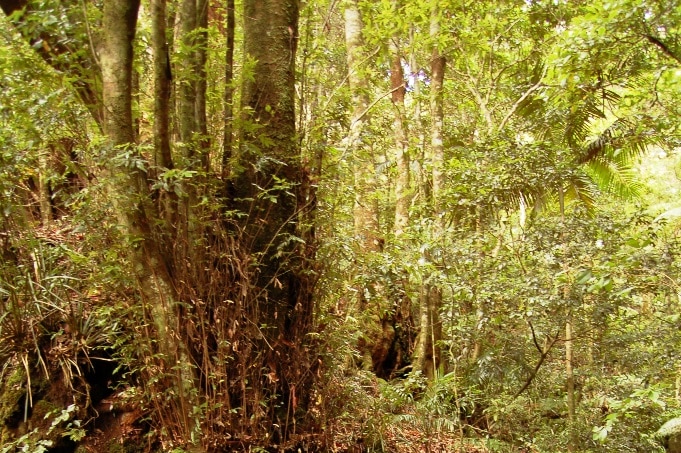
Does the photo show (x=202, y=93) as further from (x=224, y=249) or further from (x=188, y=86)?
(x=224, y=249)

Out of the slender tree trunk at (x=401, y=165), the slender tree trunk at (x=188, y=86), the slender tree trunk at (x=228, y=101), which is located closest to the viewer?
the slender tree trunk at (x=188, y=86)

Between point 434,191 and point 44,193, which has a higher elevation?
point 434,191

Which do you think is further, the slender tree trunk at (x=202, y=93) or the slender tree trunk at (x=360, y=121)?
the slender tree trunk at (x=360, y=121)

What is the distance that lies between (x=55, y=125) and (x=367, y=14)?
4669mm

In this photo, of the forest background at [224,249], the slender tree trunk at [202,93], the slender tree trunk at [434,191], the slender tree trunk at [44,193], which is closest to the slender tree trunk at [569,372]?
the forest background at [224,249]

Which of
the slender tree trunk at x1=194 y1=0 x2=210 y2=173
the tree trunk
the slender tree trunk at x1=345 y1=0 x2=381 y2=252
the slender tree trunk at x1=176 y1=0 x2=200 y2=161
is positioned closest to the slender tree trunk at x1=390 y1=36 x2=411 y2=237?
the slender tree trunk at x1=345 y1=0 x2=381 y2=252

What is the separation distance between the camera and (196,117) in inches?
139

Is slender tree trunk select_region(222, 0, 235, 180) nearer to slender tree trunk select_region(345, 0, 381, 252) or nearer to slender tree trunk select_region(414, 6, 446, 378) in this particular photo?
slender tree trunk select_region(345, 0, 381, 252)

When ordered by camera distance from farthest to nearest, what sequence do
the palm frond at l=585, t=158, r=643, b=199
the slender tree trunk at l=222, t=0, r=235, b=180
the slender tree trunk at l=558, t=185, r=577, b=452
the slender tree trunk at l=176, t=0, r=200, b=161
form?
the palm frond at l=585, t=158, r=643, b=199 < the slender tree trunk at l=558, t=185, r=577, b=452 < the slender tree trunk at l=222, t=0, r=235, b=180 < the slender tree trunk at l=176, t=0, r=200, b=161

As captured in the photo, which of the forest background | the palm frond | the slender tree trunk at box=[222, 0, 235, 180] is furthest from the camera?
the palm frond

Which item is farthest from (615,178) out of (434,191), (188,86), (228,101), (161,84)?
(161,84)

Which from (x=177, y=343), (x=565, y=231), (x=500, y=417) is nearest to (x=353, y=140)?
(x=177, y=343)

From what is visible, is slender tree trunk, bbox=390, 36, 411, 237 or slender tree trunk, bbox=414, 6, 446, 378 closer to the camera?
slender tree trunk, bbox=414, 6, 446, 378

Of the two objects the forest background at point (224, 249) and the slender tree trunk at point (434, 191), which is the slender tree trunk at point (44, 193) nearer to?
the forest background at point (224, 249)
